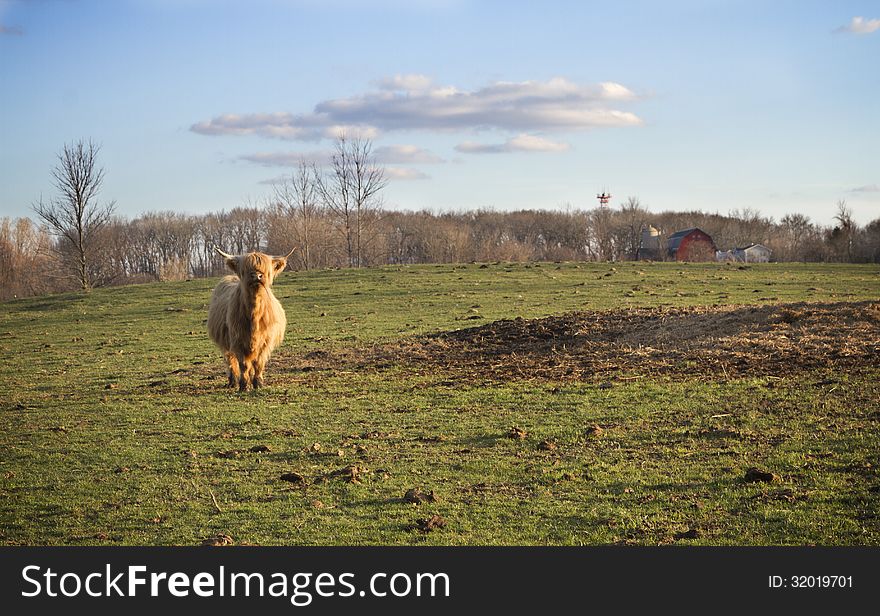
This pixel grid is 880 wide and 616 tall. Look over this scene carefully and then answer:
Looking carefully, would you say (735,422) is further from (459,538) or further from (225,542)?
(225,542)

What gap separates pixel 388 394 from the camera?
47.0ft

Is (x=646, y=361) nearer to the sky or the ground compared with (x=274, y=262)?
nearer to the ground

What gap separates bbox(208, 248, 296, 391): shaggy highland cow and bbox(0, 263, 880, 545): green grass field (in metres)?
0.68

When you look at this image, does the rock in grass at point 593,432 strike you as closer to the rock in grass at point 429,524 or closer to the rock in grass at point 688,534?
the rock in grass at point 688,534

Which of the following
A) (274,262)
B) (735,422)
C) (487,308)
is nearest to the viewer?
(735,422)

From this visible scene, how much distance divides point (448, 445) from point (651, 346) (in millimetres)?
8271

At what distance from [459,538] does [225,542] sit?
2.06 metres

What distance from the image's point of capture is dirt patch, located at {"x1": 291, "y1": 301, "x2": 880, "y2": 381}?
1492 centimetres

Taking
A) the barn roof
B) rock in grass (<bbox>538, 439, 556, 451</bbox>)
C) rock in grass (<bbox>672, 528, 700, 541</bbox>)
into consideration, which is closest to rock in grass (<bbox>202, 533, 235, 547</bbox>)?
rock in grass (<bbox>672, 528, 700, 541</bbox>)

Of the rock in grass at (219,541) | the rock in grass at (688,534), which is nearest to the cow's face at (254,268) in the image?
the rock in grass at (219,541)

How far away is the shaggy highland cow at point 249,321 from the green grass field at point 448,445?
68 cm

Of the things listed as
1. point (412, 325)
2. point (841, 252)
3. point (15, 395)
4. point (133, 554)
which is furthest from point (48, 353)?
point (841, 252)

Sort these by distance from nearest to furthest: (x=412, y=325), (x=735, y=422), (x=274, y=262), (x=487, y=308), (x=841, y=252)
Result: (x=735, y=422) < (x=274, y=262) < (x=412, y=325) < (x=487, y=308) < (x=841, y=252)

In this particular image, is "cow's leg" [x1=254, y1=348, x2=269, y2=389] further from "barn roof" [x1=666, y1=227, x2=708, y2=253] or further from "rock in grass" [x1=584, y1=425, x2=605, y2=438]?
"barn roof" [x1=666, y1=227, x2=708, y2=253]
